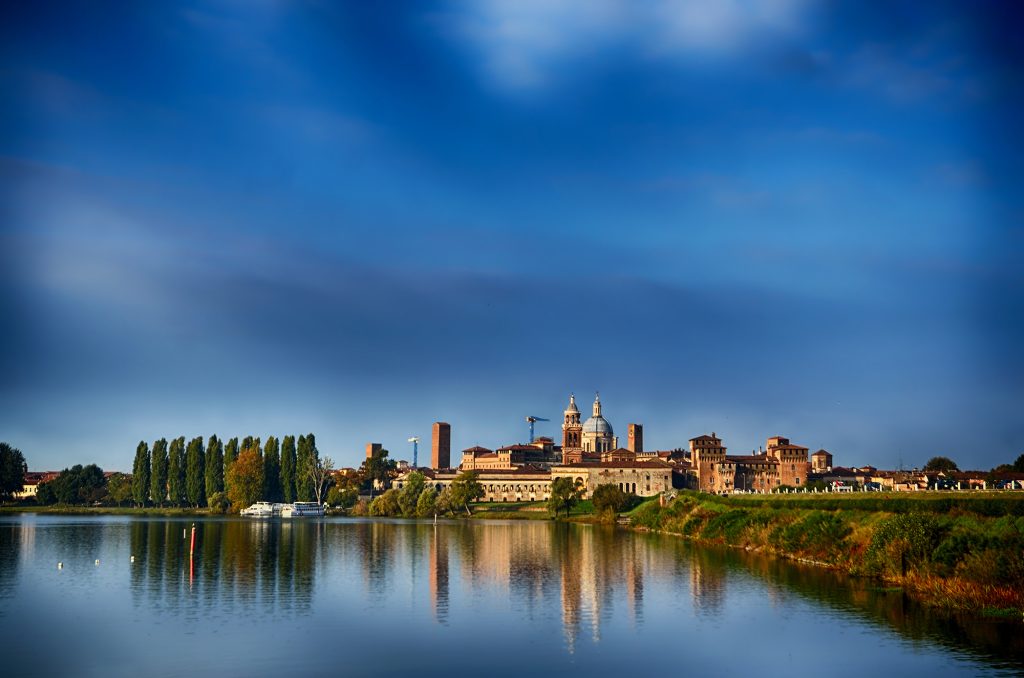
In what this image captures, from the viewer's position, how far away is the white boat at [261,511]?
10781 centimetres

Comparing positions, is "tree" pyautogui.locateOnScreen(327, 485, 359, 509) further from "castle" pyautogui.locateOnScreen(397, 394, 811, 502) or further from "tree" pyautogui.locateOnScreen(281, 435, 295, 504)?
"castle" pyautogui.locateOnScreen(397, 394, 811, 502)

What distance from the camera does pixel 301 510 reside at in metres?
112

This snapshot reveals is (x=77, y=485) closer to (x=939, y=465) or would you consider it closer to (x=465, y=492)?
(x=465, y=492)

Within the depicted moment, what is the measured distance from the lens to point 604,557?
177ft

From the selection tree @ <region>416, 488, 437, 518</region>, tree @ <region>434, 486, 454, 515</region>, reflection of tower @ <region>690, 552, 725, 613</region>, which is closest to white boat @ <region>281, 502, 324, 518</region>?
tree @ <region>416, 488, 437, 518</region>

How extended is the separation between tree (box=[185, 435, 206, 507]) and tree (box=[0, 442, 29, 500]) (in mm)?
25028

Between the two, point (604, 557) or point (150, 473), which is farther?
point (150, 473)

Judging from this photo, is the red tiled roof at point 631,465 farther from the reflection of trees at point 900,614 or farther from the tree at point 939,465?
the reflection of trees at point 900,614

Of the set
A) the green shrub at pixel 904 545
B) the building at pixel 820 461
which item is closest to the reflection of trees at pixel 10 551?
the green shrub at pixel 904 545

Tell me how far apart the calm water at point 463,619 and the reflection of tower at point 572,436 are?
110 m

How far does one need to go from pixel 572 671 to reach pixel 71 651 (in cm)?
1301

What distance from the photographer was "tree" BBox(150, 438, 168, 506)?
388 ft

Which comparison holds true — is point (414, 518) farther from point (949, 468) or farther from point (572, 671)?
point (572, 671)

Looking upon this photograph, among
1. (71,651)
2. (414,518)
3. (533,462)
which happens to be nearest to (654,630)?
(71,651)
